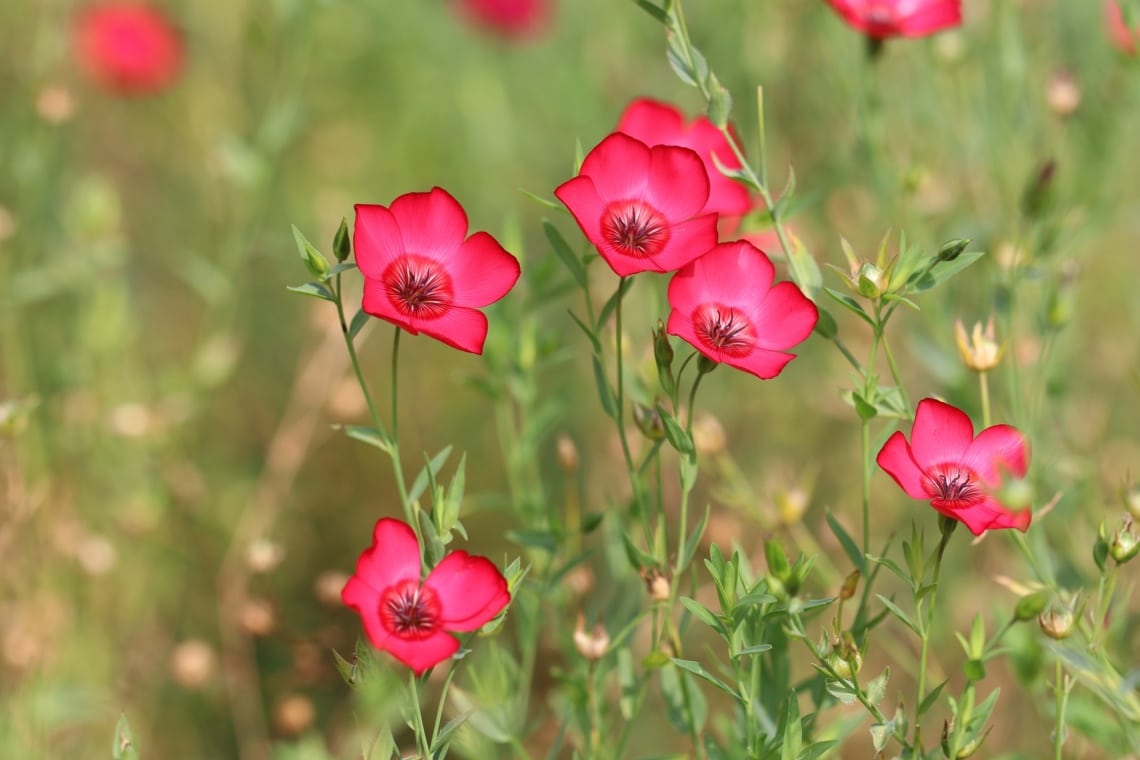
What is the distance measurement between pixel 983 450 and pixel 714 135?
457 millimetres

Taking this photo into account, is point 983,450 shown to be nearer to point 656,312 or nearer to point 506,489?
point 656,312

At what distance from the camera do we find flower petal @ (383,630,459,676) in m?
0.88

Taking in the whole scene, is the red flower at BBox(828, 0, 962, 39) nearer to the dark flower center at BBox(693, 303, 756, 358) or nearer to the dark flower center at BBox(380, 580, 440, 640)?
the dark flower center at BBox(693, 303, 756, 358)

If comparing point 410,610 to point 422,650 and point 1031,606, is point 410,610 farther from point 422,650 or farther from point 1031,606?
point 1031,606

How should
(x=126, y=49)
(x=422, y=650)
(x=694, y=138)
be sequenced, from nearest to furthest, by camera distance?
(x=422, y=650)
(x=694, y=138)
(x=126, y=49)

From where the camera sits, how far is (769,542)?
3.32 feet

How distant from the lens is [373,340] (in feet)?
8.70

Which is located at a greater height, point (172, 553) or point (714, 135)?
point (714, 135)

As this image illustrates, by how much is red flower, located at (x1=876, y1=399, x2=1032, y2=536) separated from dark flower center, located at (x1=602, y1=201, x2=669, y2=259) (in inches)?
10.3

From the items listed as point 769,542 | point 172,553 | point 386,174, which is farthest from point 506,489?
point 769,542

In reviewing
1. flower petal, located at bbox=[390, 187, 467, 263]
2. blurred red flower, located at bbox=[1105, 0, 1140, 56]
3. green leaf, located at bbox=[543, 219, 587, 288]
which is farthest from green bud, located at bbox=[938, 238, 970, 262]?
blurred red flower, located at bbox=[1105, 0, 1140, 56]

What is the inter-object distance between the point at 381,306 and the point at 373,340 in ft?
5.78

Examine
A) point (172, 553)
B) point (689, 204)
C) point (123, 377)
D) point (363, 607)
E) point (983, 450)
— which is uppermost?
point (689, 204)

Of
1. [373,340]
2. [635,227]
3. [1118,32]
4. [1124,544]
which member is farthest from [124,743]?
[373,340]
